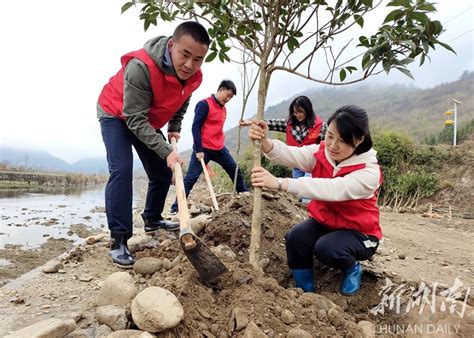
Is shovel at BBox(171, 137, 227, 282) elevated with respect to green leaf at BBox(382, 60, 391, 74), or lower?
lower

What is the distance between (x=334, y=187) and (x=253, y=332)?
982mm

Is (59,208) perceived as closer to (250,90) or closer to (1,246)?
(1,246)

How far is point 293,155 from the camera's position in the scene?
8.28 feet

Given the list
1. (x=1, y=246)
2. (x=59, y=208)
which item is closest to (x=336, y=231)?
(x=1, y=246)

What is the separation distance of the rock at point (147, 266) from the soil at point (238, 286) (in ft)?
0.16

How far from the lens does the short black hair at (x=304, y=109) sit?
4.57m

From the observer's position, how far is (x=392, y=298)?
7.01ft

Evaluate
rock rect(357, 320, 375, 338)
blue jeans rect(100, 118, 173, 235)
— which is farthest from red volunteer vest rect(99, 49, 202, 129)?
rock rect(357, 320, 375, 338)

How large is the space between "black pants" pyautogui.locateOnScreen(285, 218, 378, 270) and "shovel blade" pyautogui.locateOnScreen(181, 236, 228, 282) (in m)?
0.71

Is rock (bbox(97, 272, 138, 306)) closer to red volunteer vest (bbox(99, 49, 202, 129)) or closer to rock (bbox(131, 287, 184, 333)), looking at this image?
rock (bbox(131, 287, 184, 333))

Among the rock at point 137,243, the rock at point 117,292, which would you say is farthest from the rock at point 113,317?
the rock at point 137,243

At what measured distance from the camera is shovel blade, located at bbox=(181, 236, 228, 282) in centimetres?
185

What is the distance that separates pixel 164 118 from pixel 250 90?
29.3 inches

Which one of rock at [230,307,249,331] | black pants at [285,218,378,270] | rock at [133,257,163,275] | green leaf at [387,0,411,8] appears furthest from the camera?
rock at [133,257,163,275]
